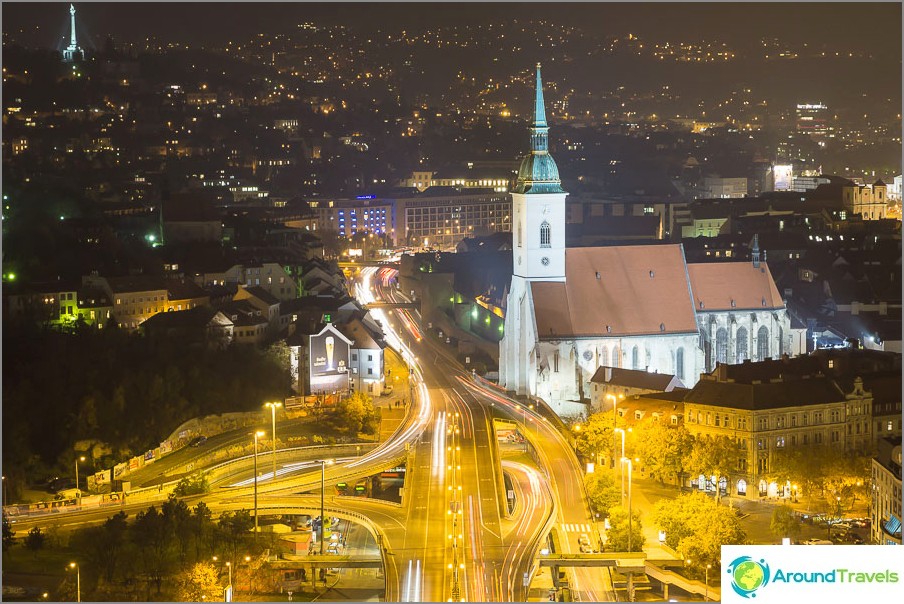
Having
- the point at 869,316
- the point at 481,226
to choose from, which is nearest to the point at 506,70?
the point at 481,226

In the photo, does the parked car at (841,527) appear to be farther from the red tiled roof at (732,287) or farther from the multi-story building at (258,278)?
the multi-story building at (258,278)

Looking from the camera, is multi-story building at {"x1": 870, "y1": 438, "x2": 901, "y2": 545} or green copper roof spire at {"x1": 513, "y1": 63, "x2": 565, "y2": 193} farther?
green copper roof spire at {"x1": 513, "y1": 63, "x2": 565, "y2": 193}

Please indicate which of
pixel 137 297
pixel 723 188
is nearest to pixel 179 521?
pixel 137 297

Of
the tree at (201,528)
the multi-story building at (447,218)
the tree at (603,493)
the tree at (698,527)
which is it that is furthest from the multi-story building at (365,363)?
the multi-story building at (447,218)

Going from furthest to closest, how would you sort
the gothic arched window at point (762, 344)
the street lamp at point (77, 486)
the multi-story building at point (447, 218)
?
the multi-story building at point (447, 218) → the gothic arched window at point (762, 344) → the street lamp at point (77, 486)

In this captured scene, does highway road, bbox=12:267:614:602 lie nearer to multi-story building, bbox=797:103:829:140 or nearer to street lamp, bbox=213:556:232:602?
street lamp, bbox=213:556:232:602

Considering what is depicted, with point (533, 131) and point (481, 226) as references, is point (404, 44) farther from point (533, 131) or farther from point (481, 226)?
point (533, 131)

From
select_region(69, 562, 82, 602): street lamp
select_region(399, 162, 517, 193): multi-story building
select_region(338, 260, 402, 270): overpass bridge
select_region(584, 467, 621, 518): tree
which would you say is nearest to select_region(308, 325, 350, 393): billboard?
select_region(584, 467, 621, 518): tree
